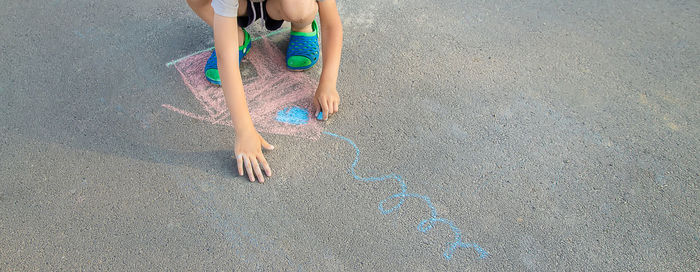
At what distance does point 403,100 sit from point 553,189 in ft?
2.95

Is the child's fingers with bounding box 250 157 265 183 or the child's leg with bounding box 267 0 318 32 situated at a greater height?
the child's leg with bounding box 267 0 318 32

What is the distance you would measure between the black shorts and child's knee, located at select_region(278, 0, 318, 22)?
0.21 m

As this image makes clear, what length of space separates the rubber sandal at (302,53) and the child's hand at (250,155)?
69 cm

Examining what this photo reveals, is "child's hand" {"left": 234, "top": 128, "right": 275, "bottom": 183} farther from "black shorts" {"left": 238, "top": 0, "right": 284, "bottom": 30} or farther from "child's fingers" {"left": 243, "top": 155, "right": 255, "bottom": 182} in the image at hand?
"black shorts" {"left": 238, "top": 0, "right": 284, "bottom": 30}

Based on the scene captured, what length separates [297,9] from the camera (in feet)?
8.05

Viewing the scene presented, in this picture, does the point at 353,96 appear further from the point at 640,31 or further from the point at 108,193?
the point at 640,31

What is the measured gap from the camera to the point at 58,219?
2.05 meters

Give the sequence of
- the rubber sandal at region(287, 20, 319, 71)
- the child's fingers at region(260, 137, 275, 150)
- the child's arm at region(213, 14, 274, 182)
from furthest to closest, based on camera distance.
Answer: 1. the rubber sandal at region(287, 20, 319, 71)
2. the child's fingers at region(260, 137, 275, 150)
3. the child's arm at region(213, 14, 274, 182)

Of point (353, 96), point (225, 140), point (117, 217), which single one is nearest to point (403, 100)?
point (353, 96)

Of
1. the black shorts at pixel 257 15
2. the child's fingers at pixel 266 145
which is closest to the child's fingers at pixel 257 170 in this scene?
the child's fingers at pixel 266 145

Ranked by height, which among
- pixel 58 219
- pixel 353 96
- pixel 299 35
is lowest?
pixel 58 219

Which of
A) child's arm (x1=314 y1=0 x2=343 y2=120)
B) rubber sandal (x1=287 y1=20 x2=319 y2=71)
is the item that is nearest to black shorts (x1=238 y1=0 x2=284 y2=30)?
rubber sandal (x1=287 y1=20 x2=319 y2=71)

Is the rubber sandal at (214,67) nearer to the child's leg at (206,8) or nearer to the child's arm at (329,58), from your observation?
the child's leg at (206,8)

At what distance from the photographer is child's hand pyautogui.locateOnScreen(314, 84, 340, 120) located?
2465mm
